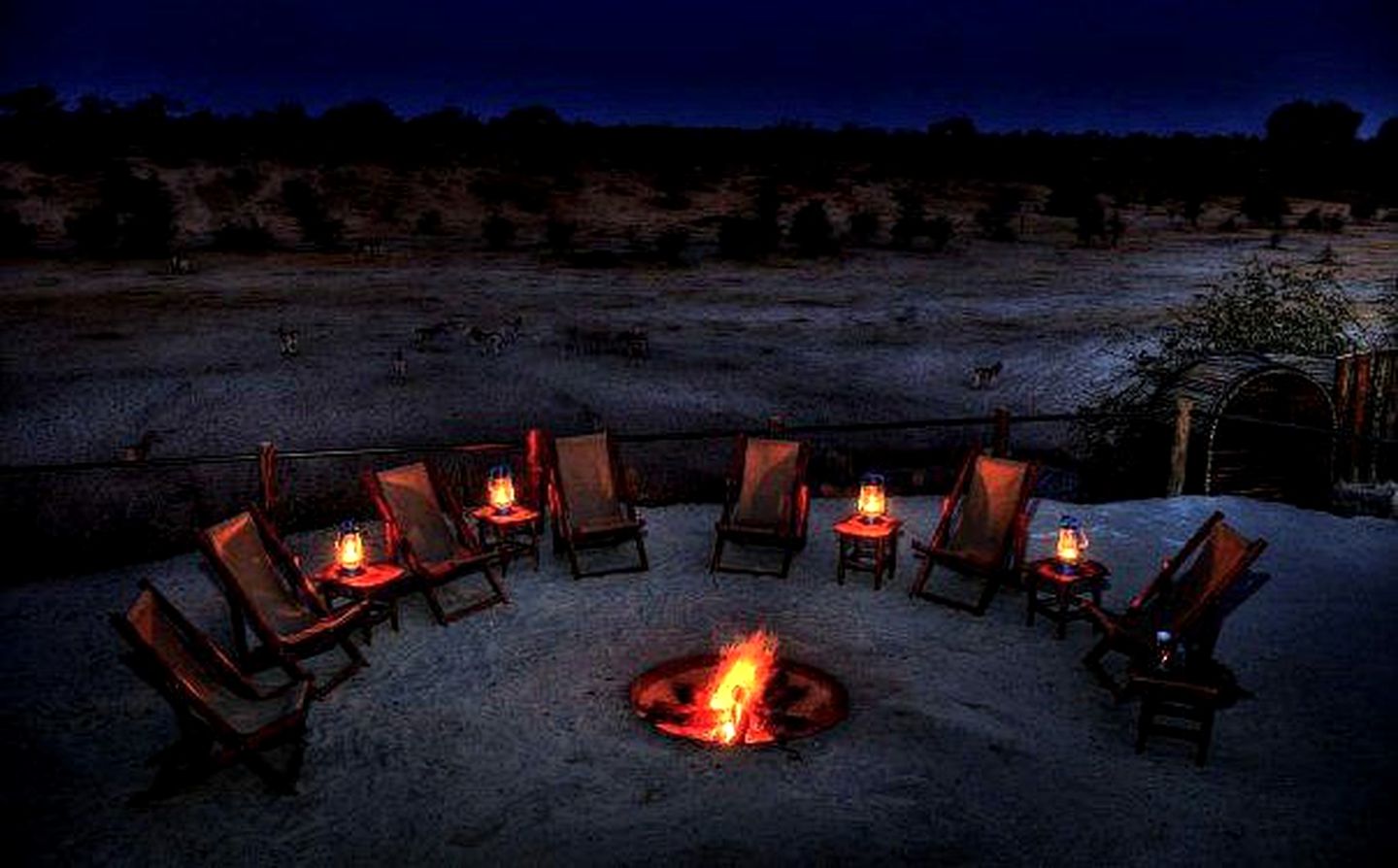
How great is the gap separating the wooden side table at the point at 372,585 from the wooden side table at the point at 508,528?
3.51 feet

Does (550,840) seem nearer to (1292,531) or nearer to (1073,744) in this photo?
(1073,744)

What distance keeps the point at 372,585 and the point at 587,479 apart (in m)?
2.37

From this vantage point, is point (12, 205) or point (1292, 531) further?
point (12, 205)

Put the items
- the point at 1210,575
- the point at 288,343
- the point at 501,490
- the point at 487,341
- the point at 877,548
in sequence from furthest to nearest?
the point at 487,341 < the point at 288,343 < the point at 501,490 < the point at 877,548 < the point at 1210,575

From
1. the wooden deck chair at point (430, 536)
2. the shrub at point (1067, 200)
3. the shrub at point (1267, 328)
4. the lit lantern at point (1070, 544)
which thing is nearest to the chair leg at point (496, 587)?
the wooden deck chair at point (430, 536)

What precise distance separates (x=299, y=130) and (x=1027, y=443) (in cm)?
3967

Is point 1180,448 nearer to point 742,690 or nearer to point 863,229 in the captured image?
point 742,690

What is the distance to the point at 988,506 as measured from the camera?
833cm

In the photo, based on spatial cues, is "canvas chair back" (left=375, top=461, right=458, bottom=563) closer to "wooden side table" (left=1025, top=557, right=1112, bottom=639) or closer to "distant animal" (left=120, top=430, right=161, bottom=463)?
"wooden side table" (left=1025, top=557, right=1112, bottom=639)

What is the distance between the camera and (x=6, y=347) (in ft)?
59.8

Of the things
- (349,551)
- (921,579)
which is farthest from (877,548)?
(349,551)

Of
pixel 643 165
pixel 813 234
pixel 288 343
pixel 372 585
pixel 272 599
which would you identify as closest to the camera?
pixel 272 599

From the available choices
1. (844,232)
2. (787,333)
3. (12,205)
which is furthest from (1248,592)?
(12,205)

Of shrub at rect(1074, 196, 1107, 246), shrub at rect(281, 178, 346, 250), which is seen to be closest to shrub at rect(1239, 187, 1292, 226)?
shrub at rect(1074, 196, 1107, 246)
